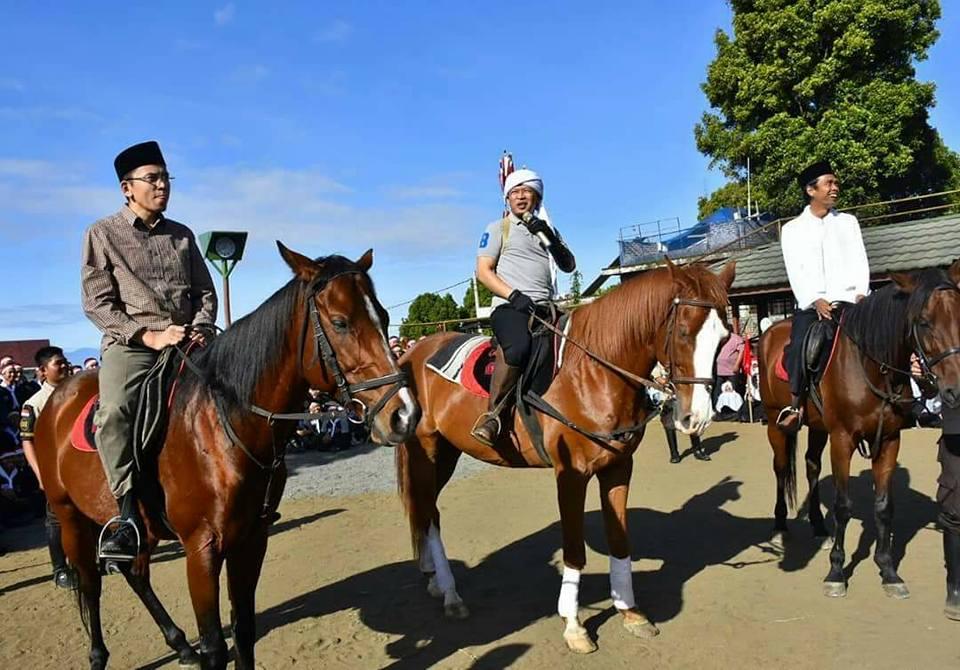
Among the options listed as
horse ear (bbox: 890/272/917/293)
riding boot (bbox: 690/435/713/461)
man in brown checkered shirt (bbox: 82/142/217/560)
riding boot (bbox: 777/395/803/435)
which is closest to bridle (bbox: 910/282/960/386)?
horse ear (bbox: 890/272/917/293)

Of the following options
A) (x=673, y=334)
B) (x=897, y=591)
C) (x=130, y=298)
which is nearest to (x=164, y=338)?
(x=130, y=298)

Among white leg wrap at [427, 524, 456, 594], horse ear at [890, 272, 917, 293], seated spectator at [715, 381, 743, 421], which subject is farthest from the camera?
seated spectator at [715, 381, 743, 421]

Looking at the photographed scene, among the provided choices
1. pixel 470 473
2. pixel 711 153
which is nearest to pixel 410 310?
pixel 711 153

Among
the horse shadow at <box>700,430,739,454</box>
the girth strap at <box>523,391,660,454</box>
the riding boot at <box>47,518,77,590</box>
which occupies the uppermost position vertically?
the girth strap at <box>523,391,660,454</box>

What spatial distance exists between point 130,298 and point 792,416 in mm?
5489

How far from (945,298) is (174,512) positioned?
4.86m

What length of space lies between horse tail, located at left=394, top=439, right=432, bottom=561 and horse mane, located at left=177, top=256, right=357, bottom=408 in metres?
2.40

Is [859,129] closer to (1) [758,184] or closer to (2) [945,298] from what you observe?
(1) [758,184]

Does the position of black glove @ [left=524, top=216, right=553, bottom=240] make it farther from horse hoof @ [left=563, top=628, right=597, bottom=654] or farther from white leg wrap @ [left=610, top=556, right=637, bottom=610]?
horse hoof @ [left=563, top=628, right=597, bottom=654]

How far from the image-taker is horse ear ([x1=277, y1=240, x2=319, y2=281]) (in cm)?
291

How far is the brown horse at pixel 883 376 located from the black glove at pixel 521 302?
2674mm

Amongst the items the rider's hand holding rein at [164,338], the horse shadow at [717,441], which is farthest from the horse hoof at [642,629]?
the horse shadow at [717,441]

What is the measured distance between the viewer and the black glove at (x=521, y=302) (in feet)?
13.9

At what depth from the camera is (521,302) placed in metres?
4.24
